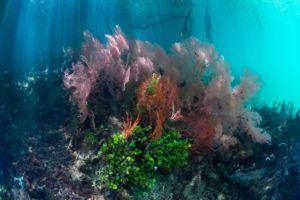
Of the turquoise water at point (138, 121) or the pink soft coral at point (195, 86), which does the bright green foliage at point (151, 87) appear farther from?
the pink soft coral at point (195, 86)

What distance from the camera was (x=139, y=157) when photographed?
483 centimetres

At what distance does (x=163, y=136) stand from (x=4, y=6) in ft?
28.9

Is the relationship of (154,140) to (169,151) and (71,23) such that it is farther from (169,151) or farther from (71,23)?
(71,23)

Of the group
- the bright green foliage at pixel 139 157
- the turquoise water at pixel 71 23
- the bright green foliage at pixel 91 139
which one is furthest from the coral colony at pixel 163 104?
the turquoise water at pixel 71 23

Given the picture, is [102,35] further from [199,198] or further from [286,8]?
[286,8]

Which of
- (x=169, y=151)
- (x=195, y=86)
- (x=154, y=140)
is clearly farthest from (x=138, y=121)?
(x=195, y=86)

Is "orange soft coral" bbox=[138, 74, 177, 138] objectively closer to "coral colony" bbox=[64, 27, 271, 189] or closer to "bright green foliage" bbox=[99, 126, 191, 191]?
"coral colony" bbox=[64, 27, 271, 189]

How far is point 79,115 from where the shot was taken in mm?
6098

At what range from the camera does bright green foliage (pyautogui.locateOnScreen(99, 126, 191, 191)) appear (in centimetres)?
465

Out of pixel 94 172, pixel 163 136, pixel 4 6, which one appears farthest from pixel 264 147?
pixel 4 6

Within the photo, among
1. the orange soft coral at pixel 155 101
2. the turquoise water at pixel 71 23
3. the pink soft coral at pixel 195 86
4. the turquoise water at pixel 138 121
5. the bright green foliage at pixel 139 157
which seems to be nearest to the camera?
the bright green foliage at pixel 139 157

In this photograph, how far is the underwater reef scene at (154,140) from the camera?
486 centimetres

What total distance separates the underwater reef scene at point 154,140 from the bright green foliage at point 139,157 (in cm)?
2

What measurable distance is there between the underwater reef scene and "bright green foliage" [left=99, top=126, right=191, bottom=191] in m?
0.02
